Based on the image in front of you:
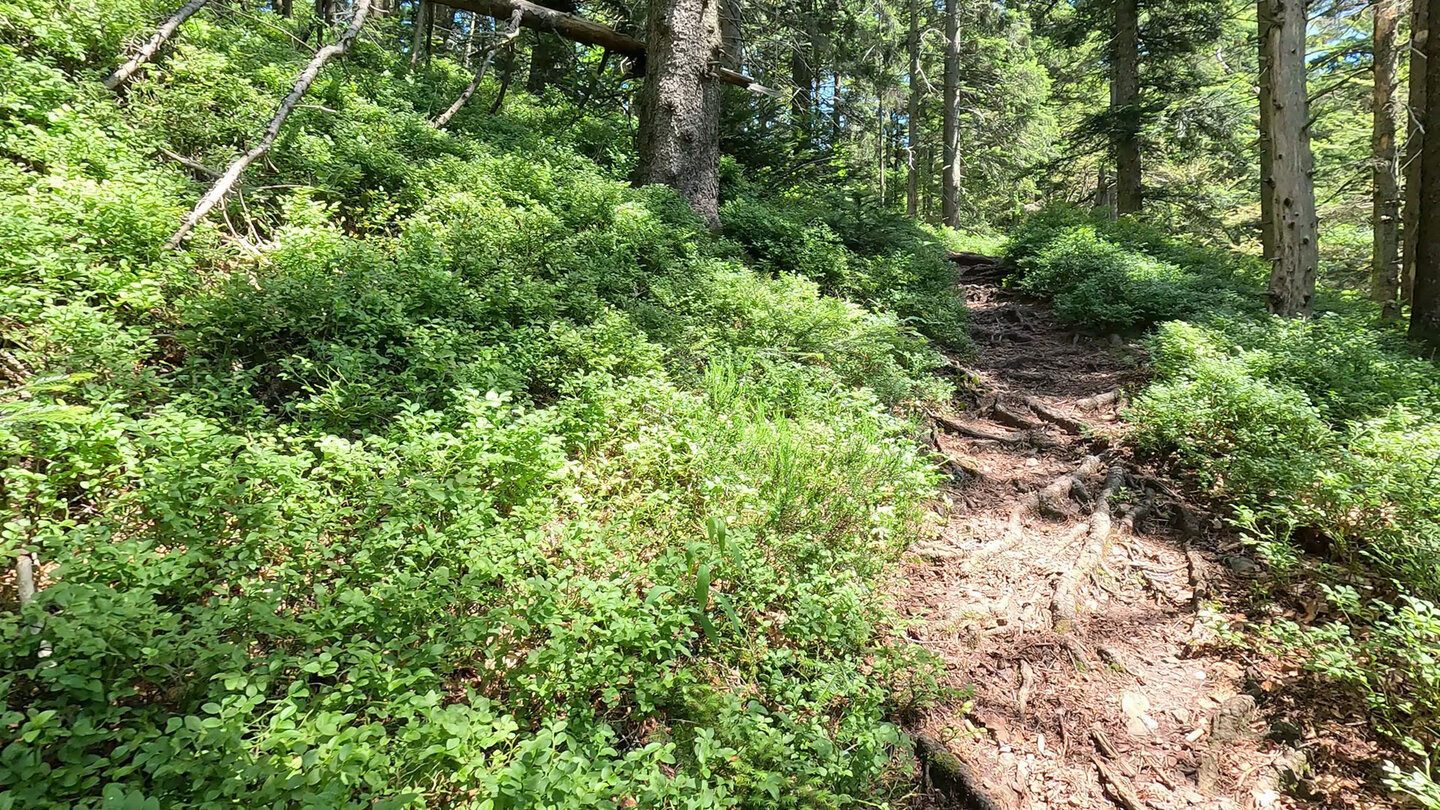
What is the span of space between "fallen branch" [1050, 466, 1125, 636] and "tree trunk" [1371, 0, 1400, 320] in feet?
33.4

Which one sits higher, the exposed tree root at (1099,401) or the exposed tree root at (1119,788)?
the exposed tree root at (1099,401)

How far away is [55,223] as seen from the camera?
3.94m

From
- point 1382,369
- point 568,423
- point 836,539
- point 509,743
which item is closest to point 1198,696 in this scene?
point 836,539

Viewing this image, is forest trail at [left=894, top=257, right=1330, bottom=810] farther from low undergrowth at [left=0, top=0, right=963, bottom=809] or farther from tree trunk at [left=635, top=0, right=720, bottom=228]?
tree trunk at [left=635, top=0, right=720, bottom=228]

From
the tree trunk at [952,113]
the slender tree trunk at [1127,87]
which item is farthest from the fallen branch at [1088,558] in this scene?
the tree trunk at [952,113]

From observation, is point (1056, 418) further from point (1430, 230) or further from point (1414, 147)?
point (1414, 147)

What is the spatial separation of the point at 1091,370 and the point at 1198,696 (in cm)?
549

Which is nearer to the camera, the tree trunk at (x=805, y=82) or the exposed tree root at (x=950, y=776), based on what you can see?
the exposed tree root at (x=950, y=776)

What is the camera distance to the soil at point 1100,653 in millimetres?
2912

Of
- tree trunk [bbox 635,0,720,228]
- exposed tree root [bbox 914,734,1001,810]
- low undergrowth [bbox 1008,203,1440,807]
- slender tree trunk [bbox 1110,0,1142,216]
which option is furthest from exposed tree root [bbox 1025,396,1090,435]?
slender tree trunk [bbox 1110,0,1142,216]

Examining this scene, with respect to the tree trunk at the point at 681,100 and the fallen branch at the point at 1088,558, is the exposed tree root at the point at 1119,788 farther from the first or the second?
the tree trunk at the point at 681,100

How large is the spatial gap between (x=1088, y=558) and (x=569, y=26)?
381 inches

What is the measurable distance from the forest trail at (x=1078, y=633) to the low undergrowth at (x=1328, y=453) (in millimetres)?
361

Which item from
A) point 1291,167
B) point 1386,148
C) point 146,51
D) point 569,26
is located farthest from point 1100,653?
point 1386,148
